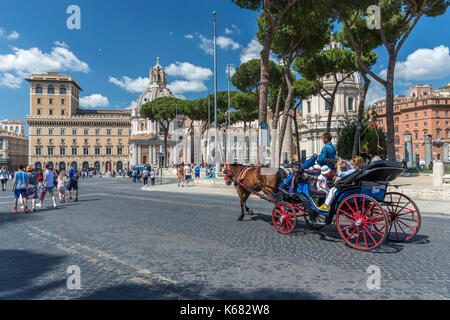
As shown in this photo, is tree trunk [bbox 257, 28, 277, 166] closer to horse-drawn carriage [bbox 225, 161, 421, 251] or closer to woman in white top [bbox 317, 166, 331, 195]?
horse-drawn carriage [bbox 225, 161, 421, 251]

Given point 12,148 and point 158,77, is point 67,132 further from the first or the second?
point 158,77

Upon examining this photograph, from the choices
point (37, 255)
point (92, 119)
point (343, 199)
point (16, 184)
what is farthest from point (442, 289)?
point (92, 119)

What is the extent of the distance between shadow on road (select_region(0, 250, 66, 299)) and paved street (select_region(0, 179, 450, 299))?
1 cm

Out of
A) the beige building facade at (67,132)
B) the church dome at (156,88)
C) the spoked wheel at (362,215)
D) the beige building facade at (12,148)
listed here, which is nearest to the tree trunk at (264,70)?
the spoked wheel at (362,215)

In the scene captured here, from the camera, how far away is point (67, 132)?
99562 mm

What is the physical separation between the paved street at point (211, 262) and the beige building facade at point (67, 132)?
9326 cm

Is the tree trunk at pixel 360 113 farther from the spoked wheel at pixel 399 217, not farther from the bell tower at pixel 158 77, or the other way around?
the bell tower at pixel 158 77

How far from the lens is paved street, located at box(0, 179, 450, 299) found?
12.4 ft

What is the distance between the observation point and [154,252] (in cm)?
547

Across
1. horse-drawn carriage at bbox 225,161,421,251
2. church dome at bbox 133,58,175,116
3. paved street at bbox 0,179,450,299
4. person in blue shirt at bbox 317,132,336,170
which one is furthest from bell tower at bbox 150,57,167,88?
person in blue shirt at bbox 317,132,336,170

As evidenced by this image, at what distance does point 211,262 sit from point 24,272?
258cm

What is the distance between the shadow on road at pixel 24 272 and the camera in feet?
12.4

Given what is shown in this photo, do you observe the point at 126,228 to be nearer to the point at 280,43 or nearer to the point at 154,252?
the point at 154,252
